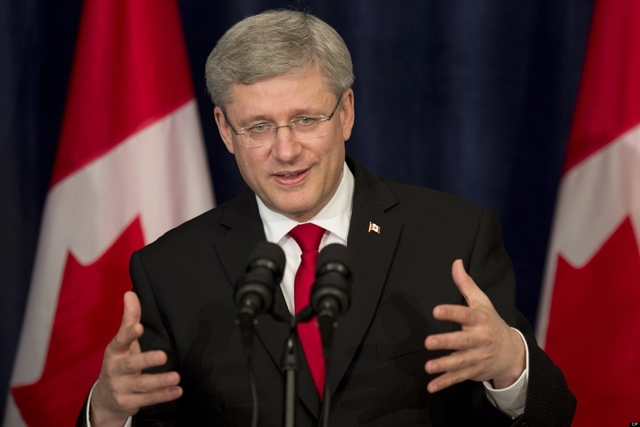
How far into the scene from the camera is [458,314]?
1707 mm

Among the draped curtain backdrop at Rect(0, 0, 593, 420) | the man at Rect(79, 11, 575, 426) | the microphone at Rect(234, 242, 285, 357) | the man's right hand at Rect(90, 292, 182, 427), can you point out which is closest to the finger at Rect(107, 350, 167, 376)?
the man's right hand at Rect(90, 292, 182, 427)

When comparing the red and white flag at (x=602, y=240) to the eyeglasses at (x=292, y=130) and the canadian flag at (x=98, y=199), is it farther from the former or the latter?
the canadian flag at (x=98, y=199)

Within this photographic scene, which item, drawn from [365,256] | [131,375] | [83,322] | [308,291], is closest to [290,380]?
[131,375]

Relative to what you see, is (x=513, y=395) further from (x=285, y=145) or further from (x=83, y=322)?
(x=83, y=322)

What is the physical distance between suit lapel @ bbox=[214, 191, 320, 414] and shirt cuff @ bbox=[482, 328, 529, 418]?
40cm

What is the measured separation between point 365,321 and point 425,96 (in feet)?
4.84

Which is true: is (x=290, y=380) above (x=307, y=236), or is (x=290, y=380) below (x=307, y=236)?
above

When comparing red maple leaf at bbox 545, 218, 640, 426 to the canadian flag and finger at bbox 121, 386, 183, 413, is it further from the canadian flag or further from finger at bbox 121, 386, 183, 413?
finger at bbox 121, 386, 183, 413

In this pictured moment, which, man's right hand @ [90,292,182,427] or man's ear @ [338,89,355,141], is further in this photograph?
man's ear @ [338,89,355,141]

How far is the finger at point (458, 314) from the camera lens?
168 centimetres

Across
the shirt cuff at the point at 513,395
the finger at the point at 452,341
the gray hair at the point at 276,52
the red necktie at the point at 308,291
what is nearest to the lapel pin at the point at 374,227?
the red necktie at the point at 308,291

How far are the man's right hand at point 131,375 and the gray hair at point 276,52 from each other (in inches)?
25.6

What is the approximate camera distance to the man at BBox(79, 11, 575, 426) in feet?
6.75

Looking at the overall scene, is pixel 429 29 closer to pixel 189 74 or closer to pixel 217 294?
pixel 189 74
